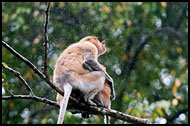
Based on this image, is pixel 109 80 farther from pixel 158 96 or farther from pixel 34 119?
pixel 158 96

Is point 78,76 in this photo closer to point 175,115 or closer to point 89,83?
point 89,83

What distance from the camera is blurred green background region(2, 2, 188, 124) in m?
5.33

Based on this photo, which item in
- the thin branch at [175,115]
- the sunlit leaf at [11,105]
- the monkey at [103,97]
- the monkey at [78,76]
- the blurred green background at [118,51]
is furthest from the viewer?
the thin branch at [175,115]

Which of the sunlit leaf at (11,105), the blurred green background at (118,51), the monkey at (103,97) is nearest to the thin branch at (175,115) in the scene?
the blurred green background at (118,51)

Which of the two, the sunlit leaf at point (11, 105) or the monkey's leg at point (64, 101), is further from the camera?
the sunlit leaf at point (11, 105)

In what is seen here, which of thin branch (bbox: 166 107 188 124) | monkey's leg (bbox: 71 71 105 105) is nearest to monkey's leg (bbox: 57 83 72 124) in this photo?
monkey's leg (bbox: 71 71 105 105)

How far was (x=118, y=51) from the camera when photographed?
235 inches

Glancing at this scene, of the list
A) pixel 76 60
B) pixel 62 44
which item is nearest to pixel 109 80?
pixel 76 60

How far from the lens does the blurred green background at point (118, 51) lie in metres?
5.33

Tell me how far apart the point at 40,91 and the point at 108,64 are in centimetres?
116

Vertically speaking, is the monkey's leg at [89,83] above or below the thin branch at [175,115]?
below

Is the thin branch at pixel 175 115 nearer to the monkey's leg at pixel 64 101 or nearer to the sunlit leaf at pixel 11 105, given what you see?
the sunlit leaf at pixel 11 105

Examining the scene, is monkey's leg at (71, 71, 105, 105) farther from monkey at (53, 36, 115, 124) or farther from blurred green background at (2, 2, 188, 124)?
blurred green background at (2, 2, 188, 124)

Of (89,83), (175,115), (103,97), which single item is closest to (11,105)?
(175,115)
